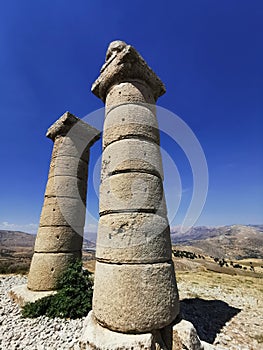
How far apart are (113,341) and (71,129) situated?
22.2 feet

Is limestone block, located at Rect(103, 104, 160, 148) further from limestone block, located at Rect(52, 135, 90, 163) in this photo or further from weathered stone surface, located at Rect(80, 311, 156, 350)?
limestone block, located at Rect(52, 135, 90, 163)

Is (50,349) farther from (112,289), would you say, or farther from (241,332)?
(241,332)

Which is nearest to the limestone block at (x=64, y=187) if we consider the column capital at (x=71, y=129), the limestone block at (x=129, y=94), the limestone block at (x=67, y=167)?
the limestone block at (x=67, y=167)

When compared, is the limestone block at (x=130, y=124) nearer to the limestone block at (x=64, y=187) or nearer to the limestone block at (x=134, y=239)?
the limestone block at (x=134, y=239)

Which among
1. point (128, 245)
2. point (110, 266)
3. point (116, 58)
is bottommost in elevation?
point (110, 266)

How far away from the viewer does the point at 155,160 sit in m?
3.75

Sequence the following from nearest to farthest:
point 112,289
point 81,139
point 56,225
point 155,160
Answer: point 112,289 → point 155,160 → point 56,225 → point 81,139

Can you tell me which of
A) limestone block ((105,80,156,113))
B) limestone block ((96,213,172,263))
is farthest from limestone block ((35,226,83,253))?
limestone block ((105,80,156,113))

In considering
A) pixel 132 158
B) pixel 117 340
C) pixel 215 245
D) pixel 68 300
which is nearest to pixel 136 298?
pixel 117 340

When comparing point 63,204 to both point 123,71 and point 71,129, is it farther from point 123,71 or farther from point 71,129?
point 123,71

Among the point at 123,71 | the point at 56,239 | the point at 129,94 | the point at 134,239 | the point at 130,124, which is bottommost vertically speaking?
the point at 134,239

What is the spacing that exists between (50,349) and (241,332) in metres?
4.56

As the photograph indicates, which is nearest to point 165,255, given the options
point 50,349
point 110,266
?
point 110,266

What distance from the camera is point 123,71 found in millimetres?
4168
